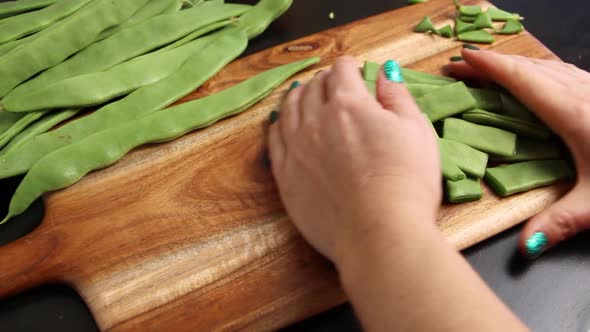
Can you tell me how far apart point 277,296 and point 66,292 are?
61cm

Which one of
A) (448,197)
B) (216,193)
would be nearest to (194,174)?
(216,193)

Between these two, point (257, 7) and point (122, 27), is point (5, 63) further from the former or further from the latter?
point (257, 7)

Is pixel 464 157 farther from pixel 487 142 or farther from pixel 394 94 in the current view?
pixel 394 94

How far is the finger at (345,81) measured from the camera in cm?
142

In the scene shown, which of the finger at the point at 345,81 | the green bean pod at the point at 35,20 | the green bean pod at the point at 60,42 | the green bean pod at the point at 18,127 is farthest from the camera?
the green bean pod at the point at 35,20

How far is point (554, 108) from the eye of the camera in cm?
148

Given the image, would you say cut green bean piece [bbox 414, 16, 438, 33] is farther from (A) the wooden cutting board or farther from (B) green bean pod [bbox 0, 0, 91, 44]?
(B) green bean pod [bbox 0, 0, 91, 44]

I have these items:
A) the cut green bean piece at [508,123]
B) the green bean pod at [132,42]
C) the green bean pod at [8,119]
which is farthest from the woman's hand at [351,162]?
the green bean pod at [8,119]

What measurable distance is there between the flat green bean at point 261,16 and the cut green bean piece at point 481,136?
2.90 ft

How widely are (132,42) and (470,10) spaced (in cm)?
132

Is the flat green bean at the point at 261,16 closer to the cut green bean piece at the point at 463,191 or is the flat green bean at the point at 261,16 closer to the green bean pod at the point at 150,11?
the green bean pod at the point at 150,11

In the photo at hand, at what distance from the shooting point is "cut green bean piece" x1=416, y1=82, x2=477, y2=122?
158cm

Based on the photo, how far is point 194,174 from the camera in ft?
5.09

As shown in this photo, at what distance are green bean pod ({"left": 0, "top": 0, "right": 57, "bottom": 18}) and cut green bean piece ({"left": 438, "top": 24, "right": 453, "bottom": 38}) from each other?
154 cm
